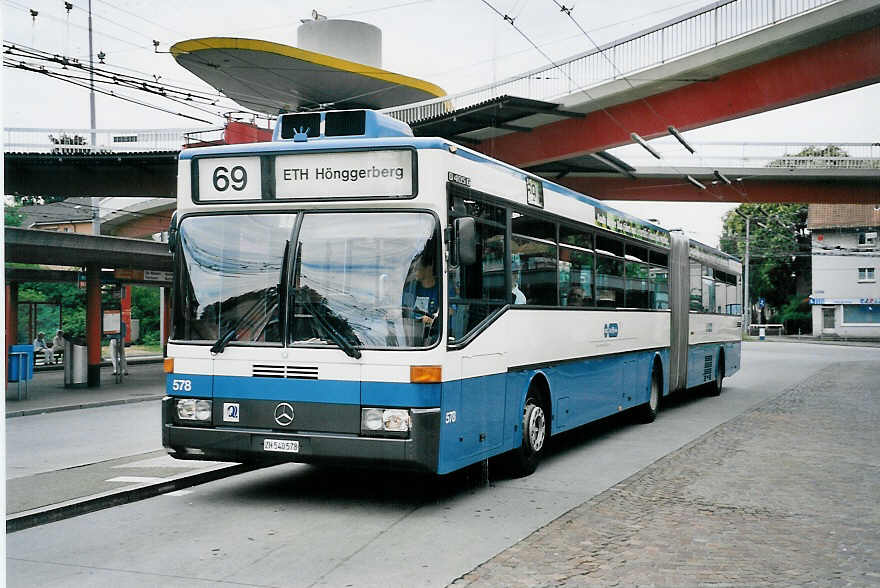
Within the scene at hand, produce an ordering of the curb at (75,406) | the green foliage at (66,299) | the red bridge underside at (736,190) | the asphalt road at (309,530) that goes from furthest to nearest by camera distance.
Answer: the green foliage at (66,299) < the red bridge underside at (736,190) < the curb at (75,406) < the asphalt road at (309,530)

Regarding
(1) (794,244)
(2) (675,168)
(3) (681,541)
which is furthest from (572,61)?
(1) (794,244)

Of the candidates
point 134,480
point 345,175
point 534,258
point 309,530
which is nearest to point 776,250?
point 534,258

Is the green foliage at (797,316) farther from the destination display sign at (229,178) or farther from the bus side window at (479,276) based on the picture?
the destination display sign at (229,178)

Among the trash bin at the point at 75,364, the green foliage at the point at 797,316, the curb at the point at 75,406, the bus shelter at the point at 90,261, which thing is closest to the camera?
the curb at the point at 75,406

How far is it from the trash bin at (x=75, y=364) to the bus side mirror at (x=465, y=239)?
58.6ft

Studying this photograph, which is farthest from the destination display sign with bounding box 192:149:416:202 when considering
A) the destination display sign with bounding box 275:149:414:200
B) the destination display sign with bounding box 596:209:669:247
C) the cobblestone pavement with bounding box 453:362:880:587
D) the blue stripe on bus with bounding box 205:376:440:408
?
the destination display sign with bounding box 596:209:669:247

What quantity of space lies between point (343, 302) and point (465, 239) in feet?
3.86

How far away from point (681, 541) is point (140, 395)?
16.9 meters

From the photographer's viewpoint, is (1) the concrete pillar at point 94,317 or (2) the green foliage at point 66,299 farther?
(2) the green foliage at point 66,299

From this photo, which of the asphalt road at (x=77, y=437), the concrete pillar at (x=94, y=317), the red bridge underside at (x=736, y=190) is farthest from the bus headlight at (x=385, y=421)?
the red bridge underside at (x=736, y=190)

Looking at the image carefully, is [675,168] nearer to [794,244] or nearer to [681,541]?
[681,541]

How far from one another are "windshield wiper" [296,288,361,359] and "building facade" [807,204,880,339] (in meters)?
73.1

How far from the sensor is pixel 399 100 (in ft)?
148

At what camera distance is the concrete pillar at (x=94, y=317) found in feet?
79.2
